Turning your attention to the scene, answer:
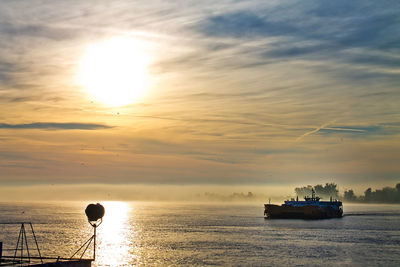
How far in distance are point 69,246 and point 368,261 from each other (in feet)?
211

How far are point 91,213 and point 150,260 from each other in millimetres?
29038

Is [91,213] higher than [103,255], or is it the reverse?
[91,213]

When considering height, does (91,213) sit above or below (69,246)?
above

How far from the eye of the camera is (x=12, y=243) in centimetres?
10694

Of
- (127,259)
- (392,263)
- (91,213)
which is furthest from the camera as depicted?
(127,259)

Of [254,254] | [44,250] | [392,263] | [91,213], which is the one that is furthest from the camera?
[44,250]

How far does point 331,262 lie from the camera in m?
77.4

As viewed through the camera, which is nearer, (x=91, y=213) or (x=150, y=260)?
(x=91, y=213)

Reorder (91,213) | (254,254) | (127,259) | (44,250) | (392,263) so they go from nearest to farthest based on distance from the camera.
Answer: (91,213) → (392,263) → (127,259) → (254,254) → (44,250)

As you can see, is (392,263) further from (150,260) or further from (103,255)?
(103,255)

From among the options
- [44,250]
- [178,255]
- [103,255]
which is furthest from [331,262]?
[44,250]

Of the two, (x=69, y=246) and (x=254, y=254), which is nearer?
(x=254, y=254)

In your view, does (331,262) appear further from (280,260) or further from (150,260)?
(150,260)

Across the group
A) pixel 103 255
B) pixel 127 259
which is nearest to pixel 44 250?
pixel 103 255
